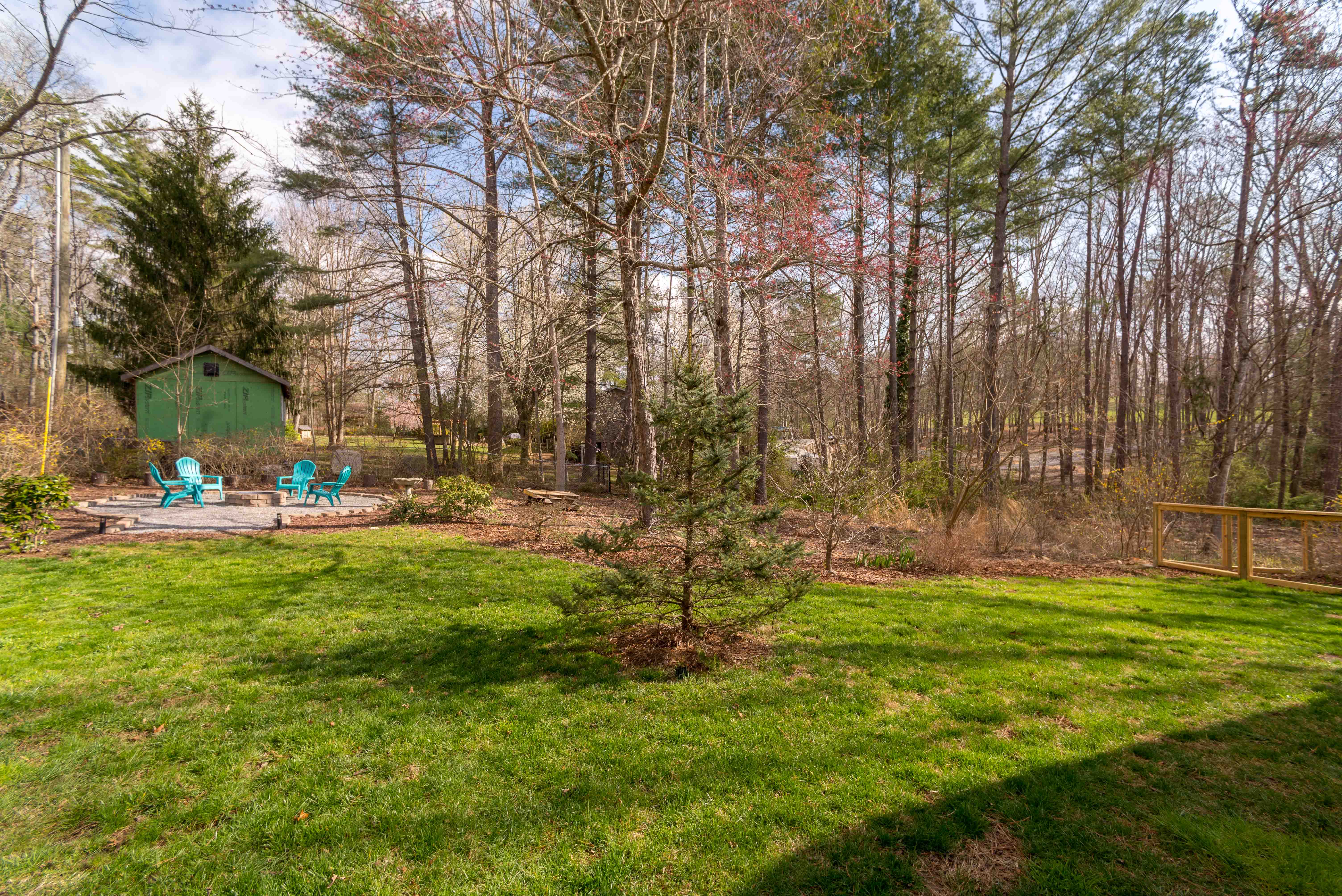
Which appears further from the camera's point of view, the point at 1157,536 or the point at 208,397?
the point at 208,397

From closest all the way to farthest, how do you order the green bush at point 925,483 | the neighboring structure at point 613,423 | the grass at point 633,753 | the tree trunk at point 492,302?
1. the grass at point 633,753
2. the tree trunk at point 492,302
3. the green bush at point 925,483
4. the neighboring structure at point 613,423

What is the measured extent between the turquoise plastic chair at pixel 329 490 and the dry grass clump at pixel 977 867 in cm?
1236

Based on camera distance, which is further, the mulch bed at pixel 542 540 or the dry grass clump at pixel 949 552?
the dry grass clump at pixel 949 552

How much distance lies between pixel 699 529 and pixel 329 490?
11421 millimetres

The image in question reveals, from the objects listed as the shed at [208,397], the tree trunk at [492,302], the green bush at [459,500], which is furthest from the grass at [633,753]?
the shed at [208,397]

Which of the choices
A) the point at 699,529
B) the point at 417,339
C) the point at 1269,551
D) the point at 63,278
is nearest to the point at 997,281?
the point at 1269,551

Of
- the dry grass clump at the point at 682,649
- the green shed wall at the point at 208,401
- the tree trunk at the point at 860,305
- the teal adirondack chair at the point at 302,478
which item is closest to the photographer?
the dry grass clump at the point at 682,649

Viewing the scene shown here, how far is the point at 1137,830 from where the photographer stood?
2.48m

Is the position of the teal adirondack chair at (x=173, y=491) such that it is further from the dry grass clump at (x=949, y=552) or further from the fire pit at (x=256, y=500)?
the dry grass clump at (x=949, y=552)

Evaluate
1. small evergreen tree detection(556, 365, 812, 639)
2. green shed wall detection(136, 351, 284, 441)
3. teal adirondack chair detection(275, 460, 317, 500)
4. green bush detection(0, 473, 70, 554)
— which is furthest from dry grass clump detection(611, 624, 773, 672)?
green shed wall detection(136, 351, 284, 441)

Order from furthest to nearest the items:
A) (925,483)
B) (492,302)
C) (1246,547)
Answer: (925,483), (1246,547), (492,302)

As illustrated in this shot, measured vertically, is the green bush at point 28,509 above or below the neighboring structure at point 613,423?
below

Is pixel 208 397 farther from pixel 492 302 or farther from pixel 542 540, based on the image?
pixel 492 302

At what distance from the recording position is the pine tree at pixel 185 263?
53.3 ft
